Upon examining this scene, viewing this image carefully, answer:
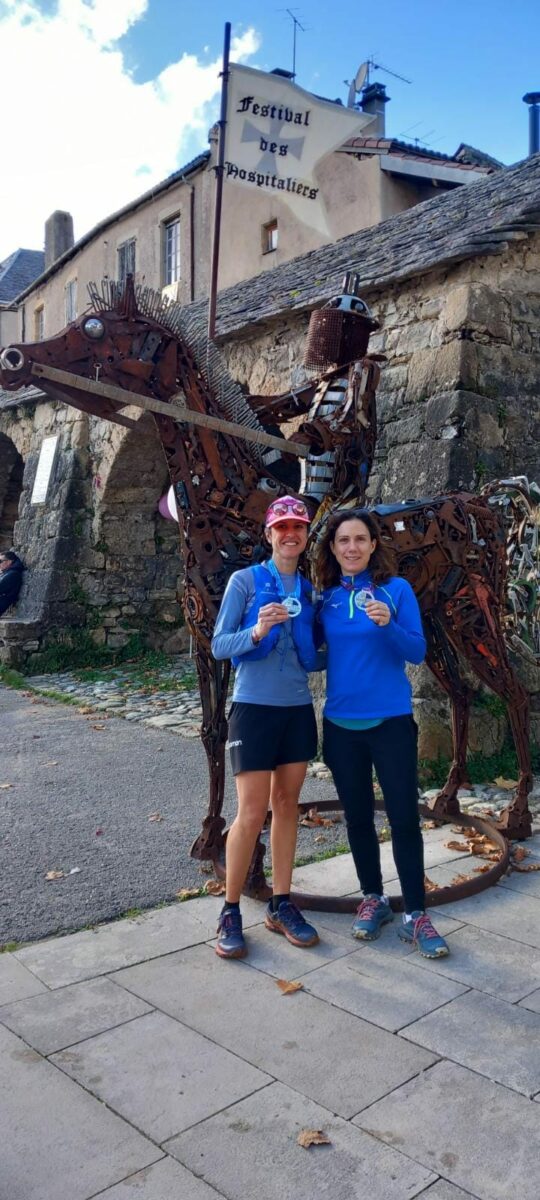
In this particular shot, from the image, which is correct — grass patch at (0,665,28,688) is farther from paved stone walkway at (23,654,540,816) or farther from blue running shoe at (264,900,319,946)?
blue running shoe at (264,900,319,946)

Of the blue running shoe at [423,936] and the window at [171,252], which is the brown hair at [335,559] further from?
the window at [171,252]

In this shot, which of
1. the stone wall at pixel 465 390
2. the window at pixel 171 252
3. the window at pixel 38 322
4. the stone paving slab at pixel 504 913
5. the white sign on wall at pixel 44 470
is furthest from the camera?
→ the window at pixel 38 322

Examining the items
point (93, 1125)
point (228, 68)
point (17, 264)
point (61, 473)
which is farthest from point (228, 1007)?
point (17, 264)

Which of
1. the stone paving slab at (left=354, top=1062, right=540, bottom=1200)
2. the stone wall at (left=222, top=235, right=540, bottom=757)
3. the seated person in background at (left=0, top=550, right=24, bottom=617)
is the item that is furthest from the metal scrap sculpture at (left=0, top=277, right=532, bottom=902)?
the seated person in background at (left=0, top=550, right=24, bottom=617)

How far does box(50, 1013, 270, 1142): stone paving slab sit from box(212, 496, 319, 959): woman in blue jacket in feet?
1.89

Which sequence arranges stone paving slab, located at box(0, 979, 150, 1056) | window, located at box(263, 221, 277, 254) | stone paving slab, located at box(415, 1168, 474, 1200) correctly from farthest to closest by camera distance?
1. window, located at box(263, 221, 277, 254)
2. stone paving slab, located at box(0, 979, 150, 1056)
3. stone paving slab, located at box(415, 1168, 474, 1200)

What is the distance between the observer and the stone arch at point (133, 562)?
429 inches

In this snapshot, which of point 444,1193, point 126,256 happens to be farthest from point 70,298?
point 444,1193

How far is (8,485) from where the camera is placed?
1476 cm

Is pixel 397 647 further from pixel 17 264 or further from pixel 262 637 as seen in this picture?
pixel 17 264

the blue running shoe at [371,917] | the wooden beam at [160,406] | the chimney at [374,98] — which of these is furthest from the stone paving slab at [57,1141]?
the chimney at [374,98]

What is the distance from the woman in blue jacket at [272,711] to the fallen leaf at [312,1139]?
1.03 m

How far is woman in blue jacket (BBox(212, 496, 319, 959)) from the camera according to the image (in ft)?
10.7

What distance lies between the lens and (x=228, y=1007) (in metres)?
2.88
